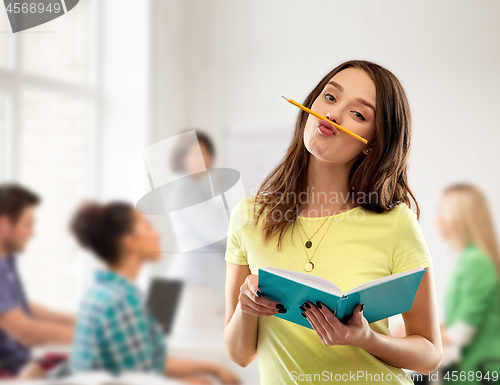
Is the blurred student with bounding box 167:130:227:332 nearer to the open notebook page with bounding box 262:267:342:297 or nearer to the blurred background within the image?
the blurred background

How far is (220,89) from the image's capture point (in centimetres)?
204

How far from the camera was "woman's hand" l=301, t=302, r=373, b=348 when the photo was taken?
55 cm

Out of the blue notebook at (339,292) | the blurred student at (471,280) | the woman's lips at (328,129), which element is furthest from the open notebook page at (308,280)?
the blurred student at (471,280)

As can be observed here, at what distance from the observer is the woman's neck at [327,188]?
2.34 feet

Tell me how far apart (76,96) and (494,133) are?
176 cm

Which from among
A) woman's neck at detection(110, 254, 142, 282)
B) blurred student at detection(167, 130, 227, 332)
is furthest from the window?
blurred student at detection(167, 130, 227, 332)

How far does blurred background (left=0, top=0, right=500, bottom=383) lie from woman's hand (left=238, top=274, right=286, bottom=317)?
1.30m

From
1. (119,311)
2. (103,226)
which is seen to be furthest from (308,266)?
(103,226)

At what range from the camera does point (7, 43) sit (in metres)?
1.74

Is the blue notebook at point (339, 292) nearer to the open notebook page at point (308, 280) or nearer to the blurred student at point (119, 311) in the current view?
the open notebook page at point (308, 280)

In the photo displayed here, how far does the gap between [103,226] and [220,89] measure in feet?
2.54

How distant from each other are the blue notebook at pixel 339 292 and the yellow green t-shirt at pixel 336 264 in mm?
66

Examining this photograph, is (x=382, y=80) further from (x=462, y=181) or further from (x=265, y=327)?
Answer: (x=462, y=181)

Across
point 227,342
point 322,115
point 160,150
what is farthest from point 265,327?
point 160,150
